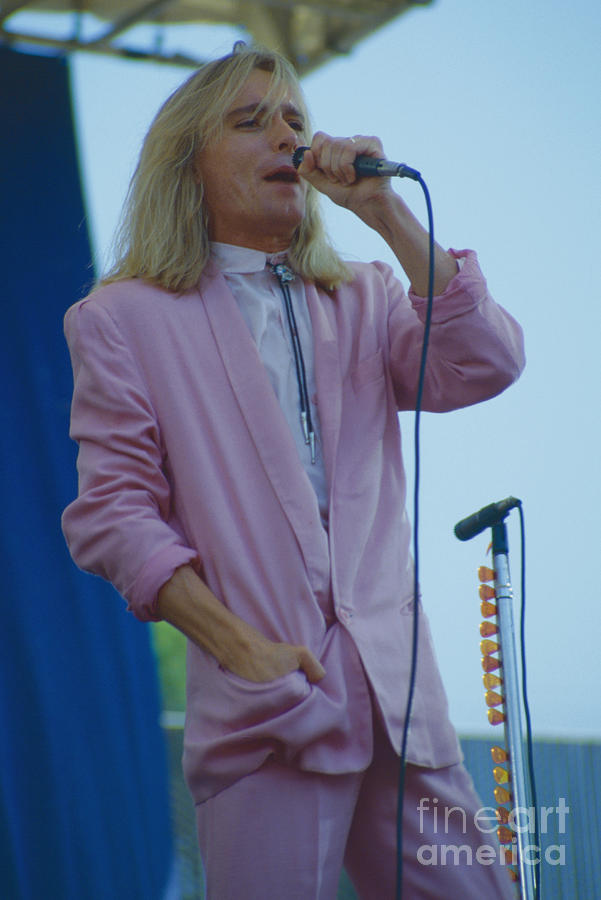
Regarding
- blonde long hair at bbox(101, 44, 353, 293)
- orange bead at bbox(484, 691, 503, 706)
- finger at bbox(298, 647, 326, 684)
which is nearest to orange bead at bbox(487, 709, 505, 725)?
orange bead at bbox(484, 691, 503, 706)

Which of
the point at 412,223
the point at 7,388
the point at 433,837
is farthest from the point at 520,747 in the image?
the point at 7,388

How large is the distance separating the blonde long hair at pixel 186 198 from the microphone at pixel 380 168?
0.23 metres

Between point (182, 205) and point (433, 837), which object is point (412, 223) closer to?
point (182, 205)

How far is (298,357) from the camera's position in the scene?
150 centimetres

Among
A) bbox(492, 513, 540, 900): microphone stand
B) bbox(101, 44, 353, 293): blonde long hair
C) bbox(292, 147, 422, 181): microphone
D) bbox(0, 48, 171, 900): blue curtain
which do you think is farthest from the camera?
bbox(0, 48, 171, 900): blue curtain

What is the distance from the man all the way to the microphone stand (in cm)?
11

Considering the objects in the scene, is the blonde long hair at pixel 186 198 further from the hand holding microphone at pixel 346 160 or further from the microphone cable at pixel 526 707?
the microphone cable at pixel 526 707

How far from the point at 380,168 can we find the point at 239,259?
29cm

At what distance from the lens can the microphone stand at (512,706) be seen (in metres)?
1.25

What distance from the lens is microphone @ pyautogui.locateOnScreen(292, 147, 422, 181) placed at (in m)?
1.37

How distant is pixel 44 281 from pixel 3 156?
41 centimetres

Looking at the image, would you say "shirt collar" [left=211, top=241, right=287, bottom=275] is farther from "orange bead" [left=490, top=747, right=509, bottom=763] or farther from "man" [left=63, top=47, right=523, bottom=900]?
"orange bead" [left=490, top=747, right=509, bottom=763]

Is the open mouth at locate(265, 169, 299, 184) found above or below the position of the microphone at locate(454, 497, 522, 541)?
above

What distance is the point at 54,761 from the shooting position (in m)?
3.09
